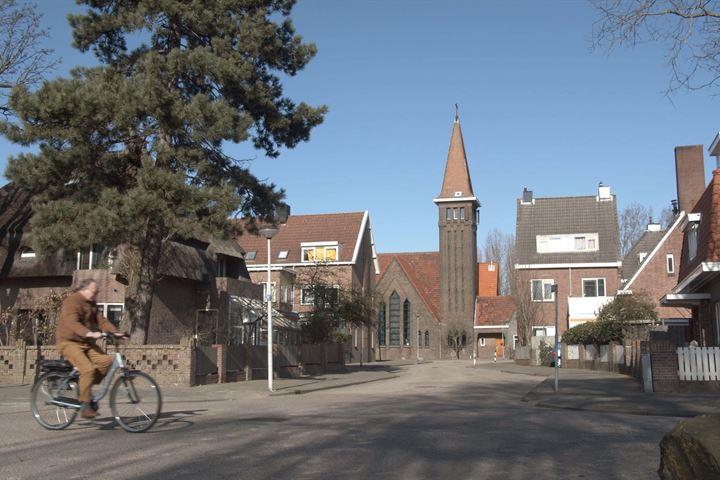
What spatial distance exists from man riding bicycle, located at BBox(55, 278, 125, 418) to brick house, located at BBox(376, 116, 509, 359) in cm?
6344

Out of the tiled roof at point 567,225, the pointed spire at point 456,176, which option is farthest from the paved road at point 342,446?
the pointed spire at point 456,176

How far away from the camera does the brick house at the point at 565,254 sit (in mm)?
58250

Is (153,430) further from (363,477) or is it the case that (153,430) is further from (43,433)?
(363,477)

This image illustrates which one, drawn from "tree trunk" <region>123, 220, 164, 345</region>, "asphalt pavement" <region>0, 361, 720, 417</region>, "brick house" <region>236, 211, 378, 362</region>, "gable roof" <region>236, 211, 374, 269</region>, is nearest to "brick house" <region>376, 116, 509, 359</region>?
"brick house" <region>236, 211, 378, 362</region>

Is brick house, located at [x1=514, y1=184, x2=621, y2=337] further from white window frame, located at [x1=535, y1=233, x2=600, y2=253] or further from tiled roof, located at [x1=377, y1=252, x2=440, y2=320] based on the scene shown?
tiled roof, located at [x1=377, y1=252, x2=440, y2=320]

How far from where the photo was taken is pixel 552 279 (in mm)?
59312

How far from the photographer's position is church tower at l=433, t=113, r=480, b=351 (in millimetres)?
76125

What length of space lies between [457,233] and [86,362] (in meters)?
70.2

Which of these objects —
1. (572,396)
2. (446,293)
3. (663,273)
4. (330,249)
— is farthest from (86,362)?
(446,293)

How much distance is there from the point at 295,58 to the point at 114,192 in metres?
7.79

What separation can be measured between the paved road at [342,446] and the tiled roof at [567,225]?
154 ft

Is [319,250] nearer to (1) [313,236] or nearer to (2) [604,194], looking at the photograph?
(1) [313,236]

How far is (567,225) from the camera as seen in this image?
201ft

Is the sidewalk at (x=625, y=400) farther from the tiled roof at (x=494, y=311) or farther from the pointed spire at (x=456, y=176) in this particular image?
the pointed spire at (x=456, y=176)
